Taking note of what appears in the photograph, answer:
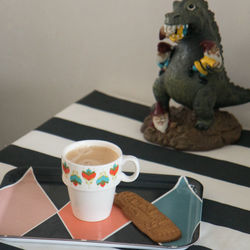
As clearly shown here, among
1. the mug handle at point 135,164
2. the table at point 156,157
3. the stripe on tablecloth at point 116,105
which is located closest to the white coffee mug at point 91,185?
the mug handle at point 135,164

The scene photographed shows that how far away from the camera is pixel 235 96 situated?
982 mm

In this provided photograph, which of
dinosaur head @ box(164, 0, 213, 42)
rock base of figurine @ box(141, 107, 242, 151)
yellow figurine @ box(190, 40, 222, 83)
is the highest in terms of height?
dinosaur head @ box(164, 0, 213, 42)

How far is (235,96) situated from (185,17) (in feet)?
0.73

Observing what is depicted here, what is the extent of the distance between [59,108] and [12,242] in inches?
29.2

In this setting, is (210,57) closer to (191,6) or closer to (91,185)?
(191,6)

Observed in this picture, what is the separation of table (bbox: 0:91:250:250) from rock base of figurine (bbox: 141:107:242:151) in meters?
0.01

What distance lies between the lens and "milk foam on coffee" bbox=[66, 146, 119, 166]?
71 cm

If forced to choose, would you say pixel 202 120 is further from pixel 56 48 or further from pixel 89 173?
pixel 56 48

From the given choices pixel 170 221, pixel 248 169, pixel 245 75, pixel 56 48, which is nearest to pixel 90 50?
pixel 56 48

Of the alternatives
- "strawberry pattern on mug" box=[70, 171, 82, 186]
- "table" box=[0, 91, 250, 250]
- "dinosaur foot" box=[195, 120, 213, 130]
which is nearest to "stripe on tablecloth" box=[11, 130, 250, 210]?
"table" box=[0, 91, 250, 250]

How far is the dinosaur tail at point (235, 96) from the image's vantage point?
0.97 metres

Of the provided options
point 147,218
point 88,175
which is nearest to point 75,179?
point 88,175

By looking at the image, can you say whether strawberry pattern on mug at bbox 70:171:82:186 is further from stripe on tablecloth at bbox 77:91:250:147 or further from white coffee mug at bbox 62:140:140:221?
stripe on tablecloth at bbox 77:91:250:147

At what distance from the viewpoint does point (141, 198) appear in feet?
2.51
